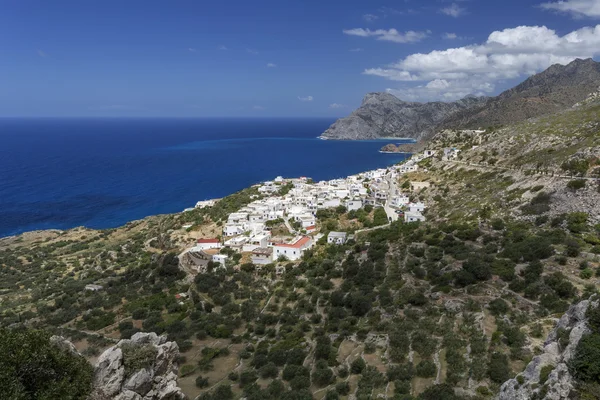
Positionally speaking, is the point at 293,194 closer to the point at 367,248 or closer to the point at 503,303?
the point at 367,248

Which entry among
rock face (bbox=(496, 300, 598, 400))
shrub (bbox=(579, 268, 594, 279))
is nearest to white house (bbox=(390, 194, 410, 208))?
shrub (bbox=(579, 268, 594, 279))

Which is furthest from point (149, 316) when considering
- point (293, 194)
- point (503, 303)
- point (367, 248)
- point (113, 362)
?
point (293, 194)

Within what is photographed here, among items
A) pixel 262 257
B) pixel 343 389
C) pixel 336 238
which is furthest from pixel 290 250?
pixel 343 389

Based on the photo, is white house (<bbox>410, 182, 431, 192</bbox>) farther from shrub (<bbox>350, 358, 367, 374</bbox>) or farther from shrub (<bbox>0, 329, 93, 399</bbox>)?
shrub (<bbox>0, 329, 93, 399</bbox>)

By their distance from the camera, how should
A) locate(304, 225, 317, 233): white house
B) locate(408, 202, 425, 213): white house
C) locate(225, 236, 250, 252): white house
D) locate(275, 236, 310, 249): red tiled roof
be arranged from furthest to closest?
locate(304, 225, 317, 233): white house < locate(408, 202, 425, 213): white house < locate(225, 236, 250, 252): white house < locate(275, 236, 310, 249): red tiled roof

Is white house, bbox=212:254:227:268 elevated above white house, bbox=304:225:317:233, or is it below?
below

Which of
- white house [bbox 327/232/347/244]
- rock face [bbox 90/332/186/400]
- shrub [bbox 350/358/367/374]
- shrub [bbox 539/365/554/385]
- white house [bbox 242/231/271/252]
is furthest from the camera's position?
white house [bbox 242/231/271/252]

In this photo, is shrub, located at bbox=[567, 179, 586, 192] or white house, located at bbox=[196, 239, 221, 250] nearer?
shrub, located at bbox=[567, 179, 586, 192]

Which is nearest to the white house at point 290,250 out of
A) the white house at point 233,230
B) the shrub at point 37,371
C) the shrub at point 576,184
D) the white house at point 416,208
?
the white house at point 233,230

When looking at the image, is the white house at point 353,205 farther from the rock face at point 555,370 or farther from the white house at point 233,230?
the rock face at point 555,370
